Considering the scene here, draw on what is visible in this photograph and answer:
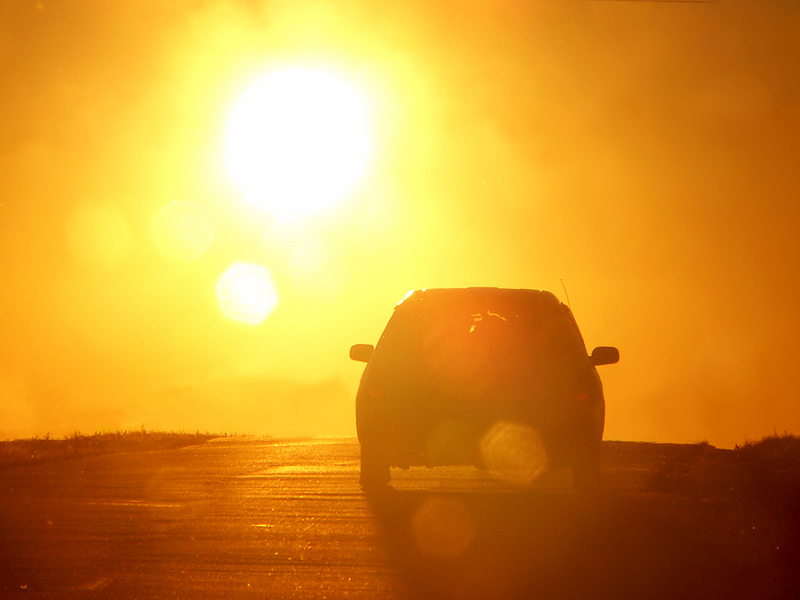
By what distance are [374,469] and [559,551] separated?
2846 millimetres

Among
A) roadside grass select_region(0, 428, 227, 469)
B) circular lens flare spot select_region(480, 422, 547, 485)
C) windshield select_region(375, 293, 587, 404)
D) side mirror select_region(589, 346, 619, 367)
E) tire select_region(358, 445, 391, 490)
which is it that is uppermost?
windshield select_region(375, 293, 587, 404)

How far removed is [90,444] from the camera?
1923cm

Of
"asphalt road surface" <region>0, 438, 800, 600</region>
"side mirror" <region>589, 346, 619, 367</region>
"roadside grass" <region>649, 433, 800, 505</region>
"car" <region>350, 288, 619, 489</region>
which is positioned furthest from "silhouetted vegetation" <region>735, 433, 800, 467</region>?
"car" <region>350, 288, 619, 489</region>

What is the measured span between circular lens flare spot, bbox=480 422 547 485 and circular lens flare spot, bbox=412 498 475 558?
1.63 ft

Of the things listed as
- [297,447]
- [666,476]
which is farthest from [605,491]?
[297,447]

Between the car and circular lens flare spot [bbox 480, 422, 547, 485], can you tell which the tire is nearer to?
the car

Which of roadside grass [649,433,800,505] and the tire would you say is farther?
roadside grass [649,433,800,505]

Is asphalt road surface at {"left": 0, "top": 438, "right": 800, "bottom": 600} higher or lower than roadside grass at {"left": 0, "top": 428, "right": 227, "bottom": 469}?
higher

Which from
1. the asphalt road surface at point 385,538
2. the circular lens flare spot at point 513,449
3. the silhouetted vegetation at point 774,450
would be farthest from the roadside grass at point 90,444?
the silhouetted vegetation at point 774,450

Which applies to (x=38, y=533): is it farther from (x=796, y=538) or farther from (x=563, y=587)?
(x=796, y=538)

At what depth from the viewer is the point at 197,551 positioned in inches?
277

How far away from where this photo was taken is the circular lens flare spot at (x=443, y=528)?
7191mm

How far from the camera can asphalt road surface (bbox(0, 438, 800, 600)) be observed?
6.02 m

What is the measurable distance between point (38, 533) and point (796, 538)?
523 cm
